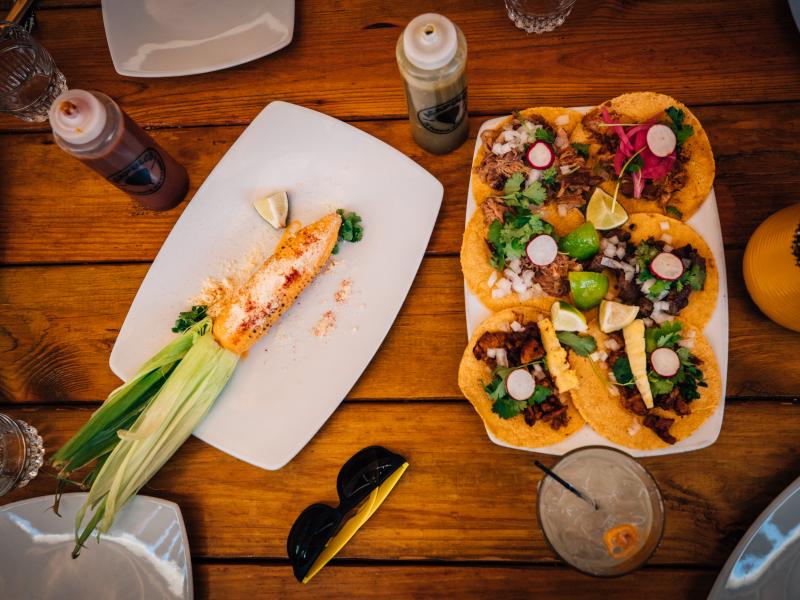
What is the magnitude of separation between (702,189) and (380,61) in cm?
128

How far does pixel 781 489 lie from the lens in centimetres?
188

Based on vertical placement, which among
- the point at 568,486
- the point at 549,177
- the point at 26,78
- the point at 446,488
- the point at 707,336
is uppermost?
the point at 26,78

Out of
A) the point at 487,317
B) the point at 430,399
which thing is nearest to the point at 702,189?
the point at 487,317

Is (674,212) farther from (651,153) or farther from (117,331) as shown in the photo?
(117,331)

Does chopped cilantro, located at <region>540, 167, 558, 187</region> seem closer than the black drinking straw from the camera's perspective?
No

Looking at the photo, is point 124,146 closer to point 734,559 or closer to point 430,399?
point 430,399

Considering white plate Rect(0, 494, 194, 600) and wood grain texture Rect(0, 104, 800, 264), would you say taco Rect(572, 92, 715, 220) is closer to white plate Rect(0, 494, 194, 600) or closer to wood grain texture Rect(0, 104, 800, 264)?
wood grain texture Rect(0, 104, 800, 264)

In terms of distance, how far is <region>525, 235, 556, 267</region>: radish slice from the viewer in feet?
6.08

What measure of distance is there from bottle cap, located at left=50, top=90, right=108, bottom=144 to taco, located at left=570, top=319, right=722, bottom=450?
5.53 feet

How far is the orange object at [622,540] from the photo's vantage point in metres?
1.66

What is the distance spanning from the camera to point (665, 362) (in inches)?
70.5

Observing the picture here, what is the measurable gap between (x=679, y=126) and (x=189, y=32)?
1.88 m

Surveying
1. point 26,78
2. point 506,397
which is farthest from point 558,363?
point 26,78

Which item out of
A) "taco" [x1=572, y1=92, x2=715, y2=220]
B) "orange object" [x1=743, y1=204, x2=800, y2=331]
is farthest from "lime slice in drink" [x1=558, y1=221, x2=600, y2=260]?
"orange object" [x1=743, y1=204, x2=800, y2=331]
